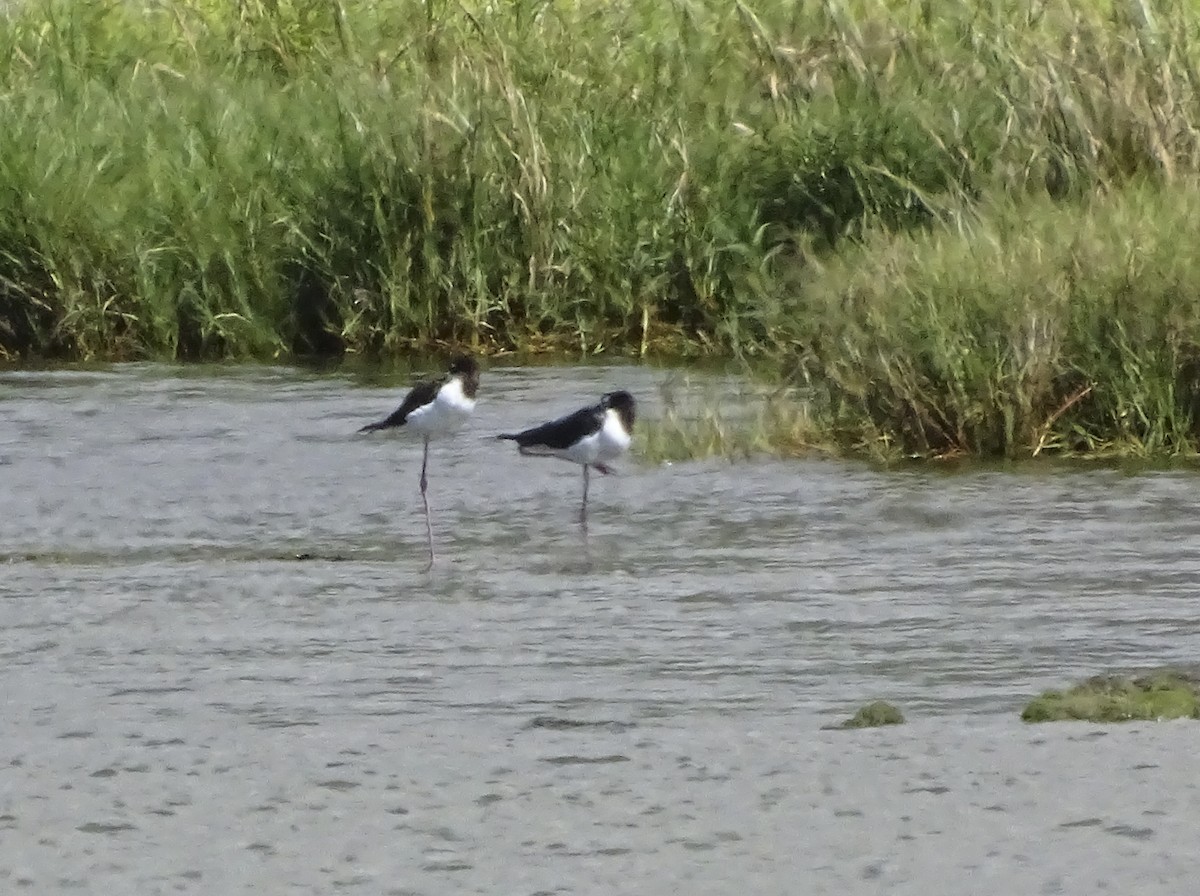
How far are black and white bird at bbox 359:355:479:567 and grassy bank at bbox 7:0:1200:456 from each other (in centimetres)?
218

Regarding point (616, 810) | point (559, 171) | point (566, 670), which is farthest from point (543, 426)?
point (616, 810)

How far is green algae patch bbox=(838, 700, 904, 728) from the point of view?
6.73 metres

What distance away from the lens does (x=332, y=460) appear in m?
11.7

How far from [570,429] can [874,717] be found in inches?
148

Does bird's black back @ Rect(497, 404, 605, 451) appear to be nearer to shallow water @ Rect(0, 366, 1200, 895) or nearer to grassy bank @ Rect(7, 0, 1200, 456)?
shallow water @ Rect(0, 366, 1200, 895)

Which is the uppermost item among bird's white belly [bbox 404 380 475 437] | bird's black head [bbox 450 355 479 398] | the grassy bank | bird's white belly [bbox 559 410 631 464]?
the grassy bank

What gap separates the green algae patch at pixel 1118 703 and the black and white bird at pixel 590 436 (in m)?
3.50

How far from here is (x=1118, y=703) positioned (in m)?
6.77

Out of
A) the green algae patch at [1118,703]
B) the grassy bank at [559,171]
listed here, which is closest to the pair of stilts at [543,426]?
the grassy bank at [559,171]

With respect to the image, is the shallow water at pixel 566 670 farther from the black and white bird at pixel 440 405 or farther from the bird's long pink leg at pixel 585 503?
the black and white bird at pixel 440 405

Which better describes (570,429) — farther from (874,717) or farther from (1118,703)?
(1118,703)

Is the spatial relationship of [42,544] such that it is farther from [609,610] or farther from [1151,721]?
[1151,721]

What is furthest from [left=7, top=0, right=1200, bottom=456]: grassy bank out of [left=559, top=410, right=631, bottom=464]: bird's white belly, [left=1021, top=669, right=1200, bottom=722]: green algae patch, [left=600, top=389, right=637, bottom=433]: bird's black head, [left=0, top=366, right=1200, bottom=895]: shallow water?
[left=1021, top=669, right=1200, bottom=722]: green algae patch

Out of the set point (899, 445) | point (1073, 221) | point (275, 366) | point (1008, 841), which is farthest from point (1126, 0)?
point (1008, 841)
